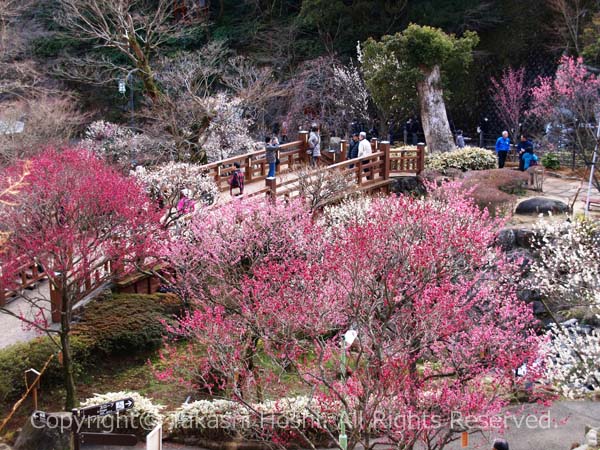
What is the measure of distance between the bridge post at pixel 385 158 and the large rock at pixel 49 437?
14002mm

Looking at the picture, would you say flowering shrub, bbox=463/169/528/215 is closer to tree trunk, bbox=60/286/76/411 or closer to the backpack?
the backpack

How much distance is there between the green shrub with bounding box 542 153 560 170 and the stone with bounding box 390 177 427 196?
4938 millimetres

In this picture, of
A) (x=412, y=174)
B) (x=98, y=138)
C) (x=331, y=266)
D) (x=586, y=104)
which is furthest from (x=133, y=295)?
(x=98, y=138)

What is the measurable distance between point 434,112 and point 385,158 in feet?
16.1

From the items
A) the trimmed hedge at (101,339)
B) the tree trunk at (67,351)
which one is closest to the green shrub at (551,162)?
the trimmed hedge at (101,339)

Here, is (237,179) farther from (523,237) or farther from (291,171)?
(523,237)

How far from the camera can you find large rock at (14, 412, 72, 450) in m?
11.1

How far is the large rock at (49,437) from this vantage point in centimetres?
1112

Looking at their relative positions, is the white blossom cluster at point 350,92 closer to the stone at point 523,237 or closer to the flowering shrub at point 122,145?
the flowering shrub at point 122,145

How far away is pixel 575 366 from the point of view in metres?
14.3

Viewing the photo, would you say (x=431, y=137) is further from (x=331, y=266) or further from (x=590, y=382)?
(x=331, y=266)

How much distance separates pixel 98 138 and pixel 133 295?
15.6 meters

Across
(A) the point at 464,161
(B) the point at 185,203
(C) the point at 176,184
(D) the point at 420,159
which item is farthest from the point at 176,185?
(A) the point at 464,161

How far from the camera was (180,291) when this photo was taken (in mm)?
15117
